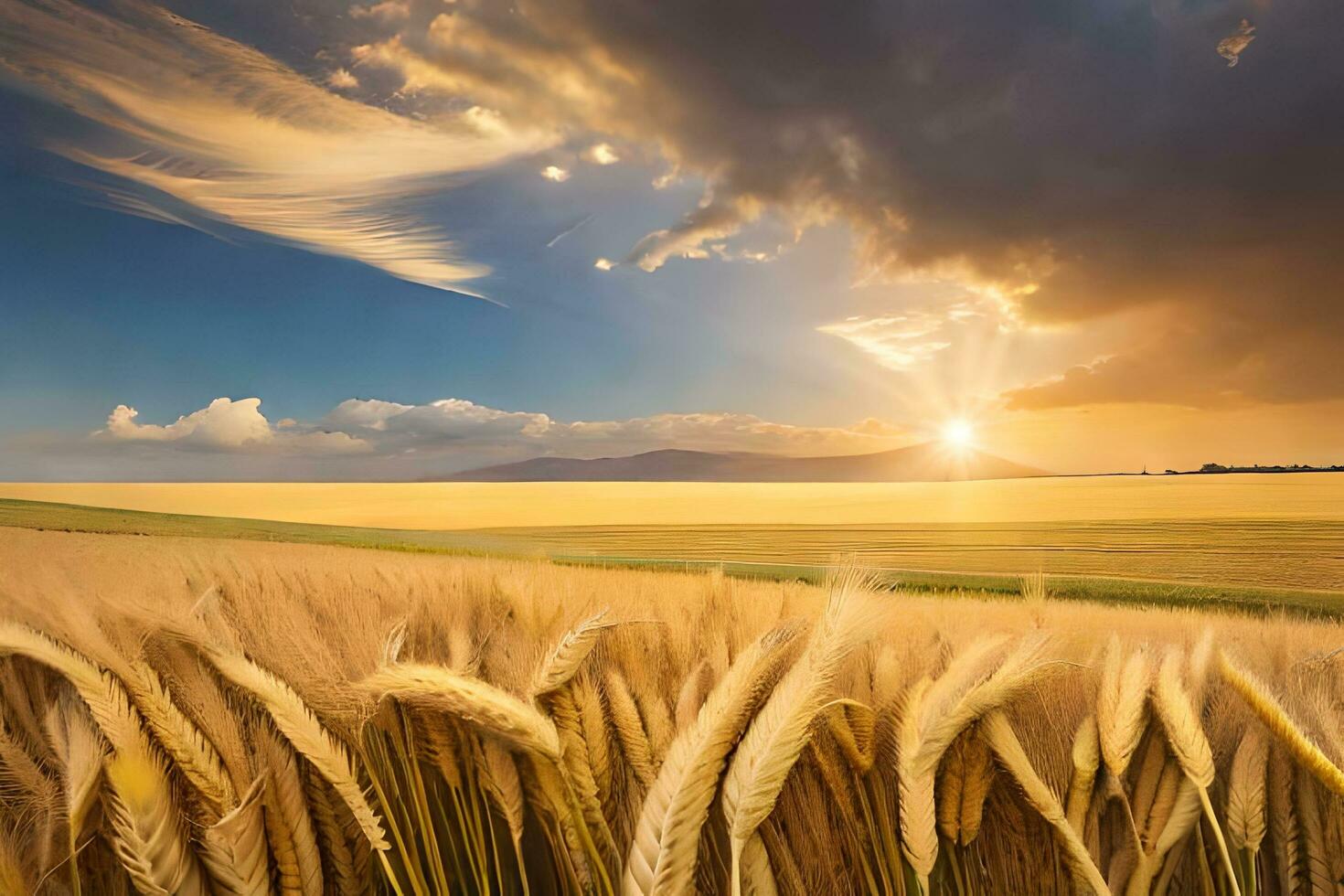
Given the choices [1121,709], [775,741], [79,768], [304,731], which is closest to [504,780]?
[304,731]

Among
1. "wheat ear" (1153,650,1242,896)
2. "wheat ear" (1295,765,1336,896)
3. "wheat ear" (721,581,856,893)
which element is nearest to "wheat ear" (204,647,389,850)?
"wheat ear" (721,581,856,893)

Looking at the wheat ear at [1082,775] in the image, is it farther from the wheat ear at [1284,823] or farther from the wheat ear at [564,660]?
the wheat ear at [564,660]

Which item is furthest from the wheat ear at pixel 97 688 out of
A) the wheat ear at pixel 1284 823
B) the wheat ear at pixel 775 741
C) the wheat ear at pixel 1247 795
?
the wheat ear at pixel 1284 823

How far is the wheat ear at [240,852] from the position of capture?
0.98m

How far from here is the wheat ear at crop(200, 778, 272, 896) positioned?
38.5 inches

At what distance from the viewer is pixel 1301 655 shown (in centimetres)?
148

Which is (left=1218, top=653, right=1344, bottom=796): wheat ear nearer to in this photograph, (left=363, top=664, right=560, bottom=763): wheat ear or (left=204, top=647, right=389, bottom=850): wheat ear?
(left=363, top=664, right=560, bottom=763): wheat ear

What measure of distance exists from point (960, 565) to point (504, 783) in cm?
470

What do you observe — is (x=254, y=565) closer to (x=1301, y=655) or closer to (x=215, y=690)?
(x=215, y=690)

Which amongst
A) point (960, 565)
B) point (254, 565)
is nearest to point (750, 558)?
point (960, 565)

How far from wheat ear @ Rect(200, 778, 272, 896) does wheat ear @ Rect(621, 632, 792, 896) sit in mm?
561

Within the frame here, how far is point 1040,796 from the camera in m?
1.00

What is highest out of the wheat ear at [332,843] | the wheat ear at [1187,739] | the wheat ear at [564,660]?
the wheat ear at [564,660]

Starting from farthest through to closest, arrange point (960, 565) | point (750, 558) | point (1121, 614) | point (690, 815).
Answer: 1. point (750, 558)
2. point (960, 565)
3. point (1121, 614)
4. point (690, 815)
